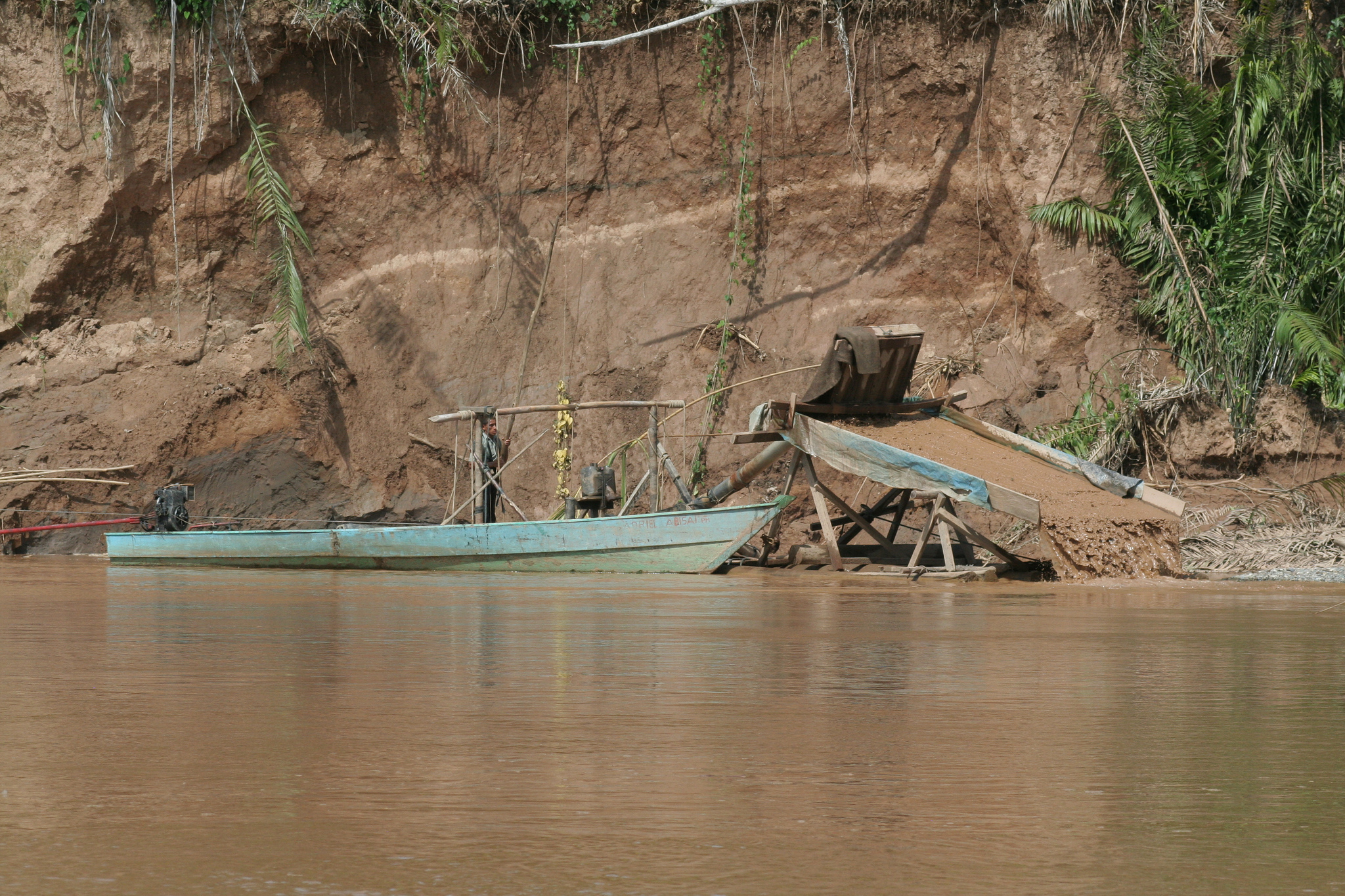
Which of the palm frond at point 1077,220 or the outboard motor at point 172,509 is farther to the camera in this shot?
the palm frond at point 1077,220

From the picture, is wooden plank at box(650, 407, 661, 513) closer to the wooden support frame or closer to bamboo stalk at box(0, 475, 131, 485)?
the wooden support frame

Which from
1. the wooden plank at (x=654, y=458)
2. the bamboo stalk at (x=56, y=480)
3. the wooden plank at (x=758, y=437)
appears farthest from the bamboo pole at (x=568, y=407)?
the bamboo stalk at (x=56, y=480)

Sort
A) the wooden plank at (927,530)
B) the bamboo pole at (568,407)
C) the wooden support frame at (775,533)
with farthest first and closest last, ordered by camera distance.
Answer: the wooden support frame at (775,533) < the bamboo pole at (568,407) < the wooden plank at (927,530)

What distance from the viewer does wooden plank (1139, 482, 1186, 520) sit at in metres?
11.9

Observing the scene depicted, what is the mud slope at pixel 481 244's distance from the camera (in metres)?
18.5

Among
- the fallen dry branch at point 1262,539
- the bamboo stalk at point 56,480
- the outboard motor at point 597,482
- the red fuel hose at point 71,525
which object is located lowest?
the red fuel hose at point 71,525

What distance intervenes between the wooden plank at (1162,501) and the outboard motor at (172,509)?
10405 millimetres

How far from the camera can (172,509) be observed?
52.6 feet

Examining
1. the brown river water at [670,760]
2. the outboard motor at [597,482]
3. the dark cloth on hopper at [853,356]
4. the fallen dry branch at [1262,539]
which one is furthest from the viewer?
the outboard motor at [597,482]

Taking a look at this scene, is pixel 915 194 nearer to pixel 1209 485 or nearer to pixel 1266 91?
pixel 1266 91

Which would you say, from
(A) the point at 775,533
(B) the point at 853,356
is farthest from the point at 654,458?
(B) the point at 853,356

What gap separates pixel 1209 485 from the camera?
15109 millimetres

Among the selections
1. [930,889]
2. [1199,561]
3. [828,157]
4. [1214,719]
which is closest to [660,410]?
[828,157]

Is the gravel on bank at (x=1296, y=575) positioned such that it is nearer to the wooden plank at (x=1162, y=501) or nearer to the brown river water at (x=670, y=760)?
the wooden plank at (x=1162, y=501)
